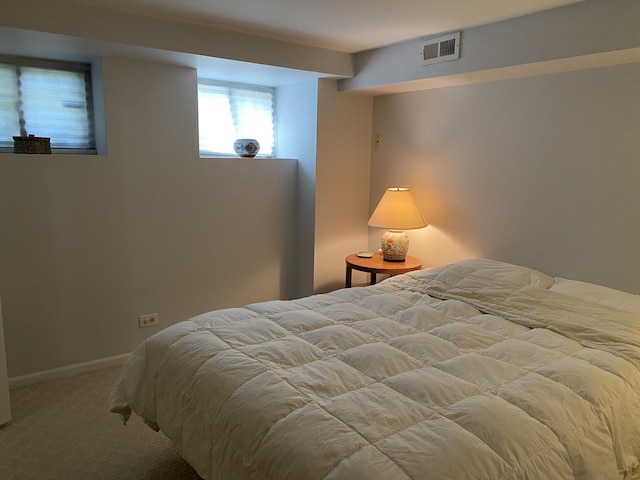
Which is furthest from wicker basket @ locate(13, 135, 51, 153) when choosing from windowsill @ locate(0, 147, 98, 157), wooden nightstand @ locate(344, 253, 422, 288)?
wooden nightstand @ locate(344, 253, 422, 288)

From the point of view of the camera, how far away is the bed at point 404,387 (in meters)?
1.30

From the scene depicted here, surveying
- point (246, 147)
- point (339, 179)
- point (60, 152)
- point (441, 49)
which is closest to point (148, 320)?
point (60, 152)

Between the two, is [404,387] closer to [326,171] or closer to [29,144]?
[326,171]

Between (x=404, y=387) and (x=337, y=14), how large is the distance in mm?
1996

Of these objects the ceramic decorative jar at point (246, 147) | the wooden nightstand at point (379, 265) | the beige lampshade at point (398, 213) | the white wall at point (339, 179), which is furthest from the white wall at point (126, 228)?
the beige lampshade at point (398, 213)

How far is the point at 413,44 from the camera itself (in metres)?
3.10

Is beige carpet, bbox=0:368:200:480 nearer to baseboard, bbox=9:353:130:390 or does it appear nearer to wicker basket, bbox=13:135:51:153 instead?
baseboard, bbox=9:353:130:390

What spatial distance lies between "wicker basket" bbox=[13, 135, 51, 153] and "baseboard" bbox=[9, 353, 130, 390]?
136 centimetres

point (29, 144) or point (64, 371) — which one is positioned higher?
point (29, 144)

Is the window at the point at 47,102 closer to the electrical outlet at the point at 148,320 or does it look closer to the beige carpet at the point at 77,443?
the electrical outlet at the point at 148,320

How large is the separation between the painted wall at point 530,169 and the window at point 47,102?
88.0 inches

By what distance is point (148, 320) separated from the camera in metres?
3.33

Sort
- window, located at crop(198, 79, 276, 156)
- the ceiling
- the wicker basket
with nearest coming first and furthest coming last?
the ceiling → the wicker basket → window, located at crop(198, 79, 276, 156)

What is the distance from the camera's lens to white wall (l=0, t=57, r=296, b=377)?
112 inches
